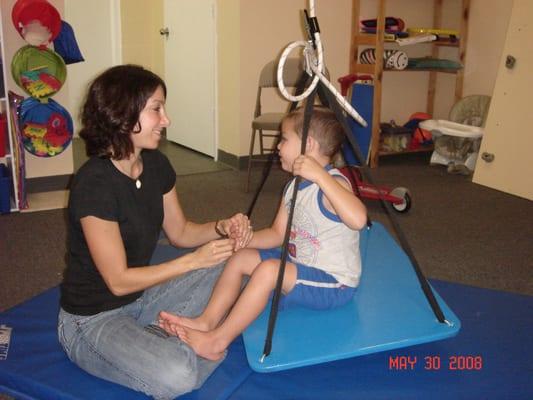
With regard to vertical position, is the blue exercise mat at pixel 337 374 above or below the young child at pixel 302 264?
below

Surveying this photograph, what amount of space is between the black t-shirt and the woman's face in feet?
0.35

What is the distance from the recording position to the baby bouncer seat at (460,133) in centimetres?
479

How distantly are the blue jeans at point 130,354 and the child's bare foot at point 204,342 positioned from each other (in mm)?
22

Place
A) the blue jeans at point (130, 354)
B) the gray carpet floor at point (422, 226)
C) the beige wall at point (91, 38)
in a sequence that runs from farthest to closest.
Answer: the beige wall at point (91, 38) → the gray carpet floor at point (422, 226) → the blue jeans at point (130, 354)

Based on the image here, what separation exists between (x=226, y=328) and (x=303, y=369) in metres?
0.26

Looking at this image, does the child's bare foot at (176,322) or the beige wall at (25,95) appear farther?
the beige wall at (25,95)

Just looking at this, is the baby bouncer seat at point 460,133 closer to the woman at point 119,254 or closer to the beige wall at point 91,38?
the beige wall at point 91,38

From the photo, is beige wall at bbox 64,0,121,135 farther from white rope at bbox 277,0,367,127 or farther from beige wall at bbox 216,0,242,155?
white rope at bbox 277,0,367,127

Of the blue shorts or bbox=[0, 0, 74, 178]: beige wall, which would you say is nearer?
the blue shorts

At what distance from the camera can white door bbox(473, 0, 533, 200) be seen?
416 cm

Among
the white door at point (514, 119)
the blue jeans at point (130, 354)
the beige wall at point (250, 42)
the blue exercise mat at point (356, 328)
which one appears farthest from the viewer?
the beige wall at point (250, 42)

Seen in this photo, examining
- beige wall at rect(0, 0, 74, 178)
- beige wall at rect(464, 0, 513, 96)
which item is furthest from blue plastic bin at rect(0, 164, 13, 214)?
beige wall at rect(464, 0, 513, 96)

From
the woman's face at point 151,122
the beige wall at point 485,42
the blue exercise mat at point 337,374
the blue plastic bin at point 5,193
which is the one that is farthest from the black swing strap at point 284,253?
the beige wall at point 485,42

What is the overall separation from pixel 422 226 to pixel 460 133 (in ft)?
4.81
